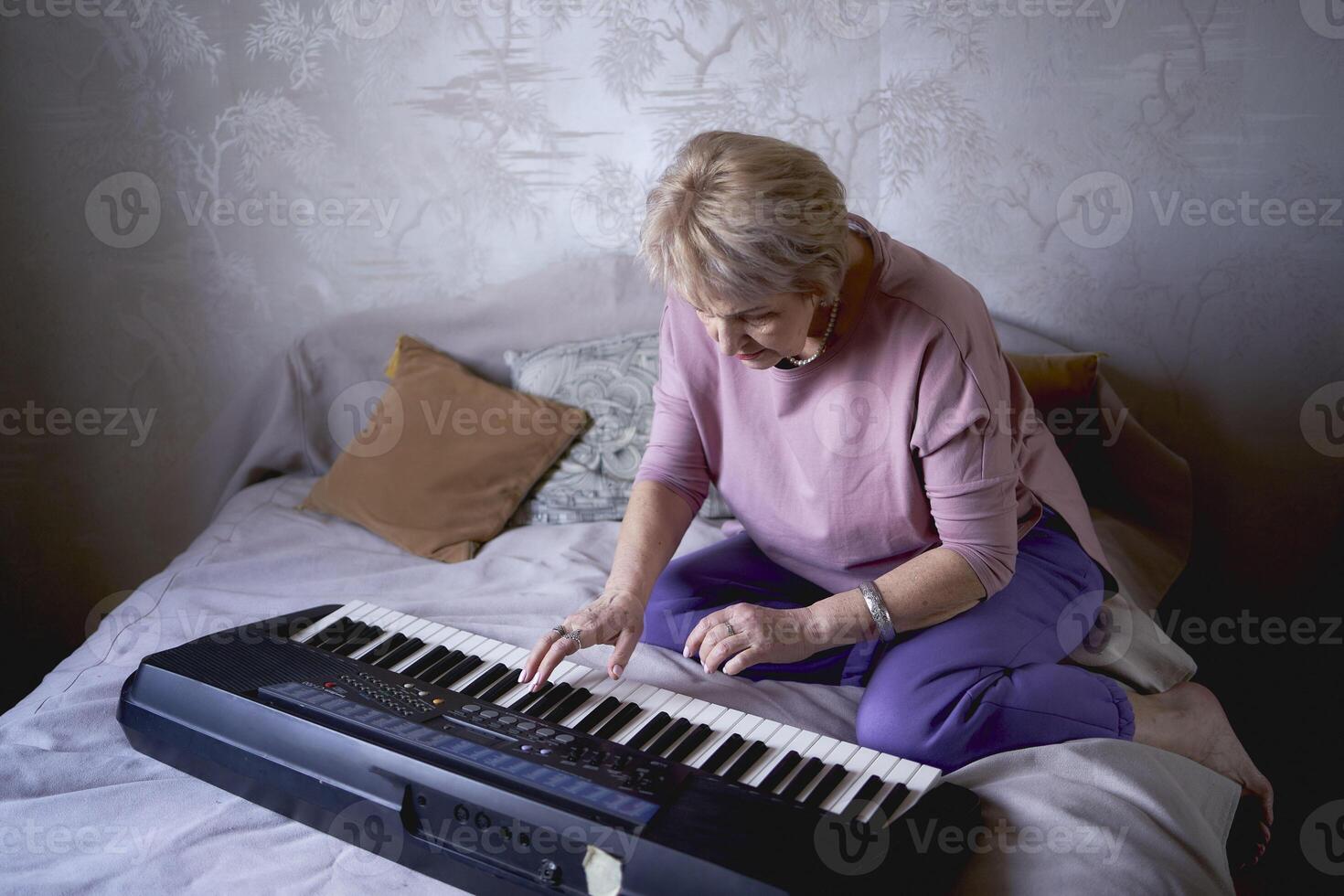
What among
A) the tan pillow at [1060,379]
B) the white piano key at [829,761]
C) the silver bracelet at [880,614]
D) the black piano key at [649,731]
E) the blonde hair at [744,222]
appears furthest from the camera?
the tan pillow at [1060,379]

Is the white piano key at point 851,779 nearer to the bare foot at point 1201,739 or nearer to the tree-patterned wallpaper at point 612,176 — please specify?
the bare foot at point 1201,739

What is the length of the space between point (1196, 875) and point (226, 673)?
47.8 inches

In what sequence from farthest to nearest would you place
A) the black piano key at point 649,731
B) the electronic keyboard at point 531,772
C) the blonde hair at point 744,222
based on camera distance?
1. the blonde hair at point 744,222
2. the black piano key at point 649,731
3. the electronic keyboard at point 531,772

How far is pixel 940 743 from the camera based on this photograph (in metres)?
1.38

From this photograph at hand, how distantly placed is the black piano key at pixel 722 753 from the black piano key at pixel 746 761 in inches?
0.5

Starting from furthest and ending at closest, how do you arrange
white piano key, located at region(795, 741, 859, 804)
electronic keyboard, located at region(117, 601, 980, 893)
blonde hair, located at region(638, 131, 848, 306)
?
1. blonde hair, located at region(638, 131, 848, 306)
2. white piano key, located at region(795, 741, 859, 804)
3. electronic keyboard, located at region(117, 601, 980, 893)

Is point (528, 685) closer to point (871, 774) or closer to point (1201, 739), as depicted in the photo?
point (871, 774)

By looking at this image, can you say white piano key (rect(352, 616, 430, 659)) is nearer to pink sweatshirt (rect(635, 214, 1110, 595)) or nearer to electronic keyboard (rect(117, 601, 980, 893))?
electronic keyboard (rect(117, 601, 980, 893))

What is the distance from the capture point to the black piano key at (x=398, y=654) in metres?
1.45

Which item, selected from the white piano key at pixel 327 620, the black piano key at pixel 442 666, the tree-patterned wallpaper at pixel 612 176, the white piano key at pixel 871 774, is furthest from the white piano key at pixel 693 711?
the tree-patterned wallpaper at pixel 612 176

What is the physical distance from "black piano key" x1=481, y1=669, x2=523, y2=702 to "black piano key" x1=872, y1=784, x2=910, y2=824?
53cm

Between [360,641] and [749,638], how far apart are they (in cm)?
59

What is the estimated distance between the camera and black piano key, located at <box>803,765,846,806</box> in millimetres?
1111

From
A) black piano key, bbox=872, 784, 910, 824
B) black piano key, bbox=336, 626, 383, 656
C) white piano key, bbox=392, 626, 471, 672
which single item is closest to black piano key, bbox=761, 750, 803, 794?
black piano key, bbox=872, 784, 910, 824
